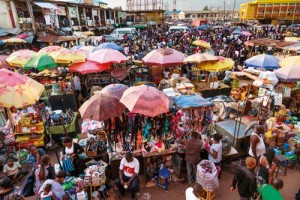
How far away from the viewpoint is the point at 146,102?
4953mm

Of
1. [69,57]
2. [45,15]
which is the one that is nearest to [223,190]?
[69,57]

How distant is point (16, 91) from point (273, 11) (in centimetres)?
4281

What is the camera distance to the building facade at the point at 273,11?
35859 millimetres

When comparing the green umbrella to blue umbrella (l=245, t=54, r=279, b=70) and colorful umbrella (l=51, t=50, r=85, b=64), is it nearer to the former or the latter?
colorful umbrella (l=51, t=50, r=85, b=64)

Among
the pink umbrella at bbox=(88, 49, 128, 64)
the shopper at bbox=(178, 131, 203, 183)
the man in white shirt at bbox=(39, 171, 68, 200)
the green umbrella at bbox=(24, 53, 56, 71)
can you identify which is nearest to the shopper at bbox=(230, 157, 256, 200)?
the shopper at bbox=(178, 131, 203, 183)

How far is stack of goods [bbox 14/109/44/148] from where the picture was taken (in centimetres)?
652

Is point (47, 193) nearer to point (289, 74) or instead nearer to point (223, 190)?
point (223, 190)

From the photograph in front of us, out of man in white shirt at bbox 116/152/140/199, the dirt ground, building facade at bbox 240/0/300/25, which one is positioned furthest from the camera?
building facade at bbox 240/0/300/25

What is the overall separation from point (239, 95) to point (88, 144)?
6.39 metres

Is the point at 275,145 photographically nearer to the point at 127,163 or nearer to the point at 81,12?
the point at 127,163

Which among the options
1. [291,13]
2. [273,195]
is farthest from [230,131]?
[291,13]

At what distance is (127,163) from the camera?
4.62 metres

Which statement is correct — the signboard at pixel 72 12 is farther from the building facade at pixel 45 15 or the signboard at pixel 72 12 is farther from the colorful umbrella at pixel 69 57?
the colorful umbrella at pixel 69 57

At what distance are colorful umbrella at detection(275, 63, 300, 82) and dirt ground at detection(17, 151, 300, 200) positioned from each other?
3164 mm
